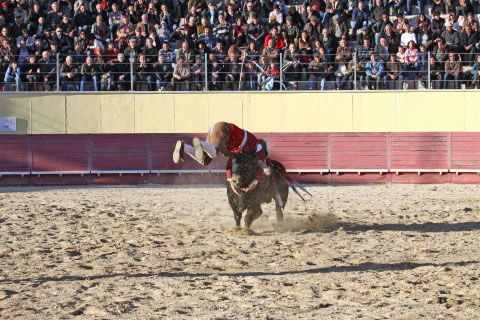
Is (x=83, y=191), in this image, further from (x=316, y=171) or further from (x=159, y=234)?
(x=159, y=234)

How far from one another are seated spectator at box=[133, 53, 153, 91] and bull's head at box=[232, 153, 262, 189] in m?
9.52

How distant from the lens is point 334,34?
19469 mm

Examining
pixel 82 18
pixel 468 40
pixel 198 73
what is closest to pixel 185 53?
pixel 198 73

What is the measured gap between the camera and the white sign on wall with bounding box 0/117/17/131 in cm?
1866

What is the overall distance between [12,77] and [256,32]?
20.6 feet

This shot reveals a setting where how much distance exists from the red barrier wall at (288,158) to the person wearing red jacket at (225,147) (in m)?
8.46

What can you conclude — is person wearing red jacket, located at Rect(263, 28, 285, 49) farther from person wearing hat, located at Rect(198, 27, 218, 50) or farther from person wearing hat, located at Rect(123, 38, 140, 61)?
person wearing hat, located at Rect(123, 38, 140, 61)

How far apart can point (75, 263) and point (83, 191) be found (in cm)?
897

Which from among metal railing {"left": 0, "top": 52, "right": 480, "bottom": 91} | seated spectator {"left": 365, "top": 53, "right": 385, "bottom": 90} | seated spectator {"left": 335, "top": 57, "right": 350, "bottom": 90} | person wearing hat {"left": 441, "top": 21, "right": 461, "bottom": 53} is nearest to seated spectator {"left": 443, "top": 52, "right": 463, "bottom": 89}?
metal railing {"left": 0, "top": 52, "right": 480, "bottom": 91}

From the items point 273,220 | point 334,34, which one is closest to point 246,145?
point 273,220

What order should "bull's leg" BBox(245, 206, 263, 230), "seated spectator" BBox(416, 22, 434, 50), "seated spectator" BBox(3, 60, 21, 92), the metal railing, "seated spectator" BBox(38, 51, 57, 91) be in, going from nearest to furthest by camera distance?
1. "bull's leg" BBox(245, 206, 263, 230)
2. "seated spectator" BBox(3, 60, 21, 92)
3. "seated spectator" BBox(38, 51, 57, 91)
4. the metal railing
5. "seated spectator" BBox(416, 22, 434, 50)

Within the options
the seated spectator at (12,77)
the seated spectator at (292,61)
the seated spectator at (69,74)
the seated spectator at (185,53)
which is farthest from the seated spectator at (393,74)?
the seated spectator at (12,77)

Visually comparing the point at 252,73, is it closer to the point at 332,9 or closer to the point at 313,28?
the point at 313,28

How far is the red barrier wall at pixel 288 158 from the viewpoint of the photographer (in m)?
18.2
